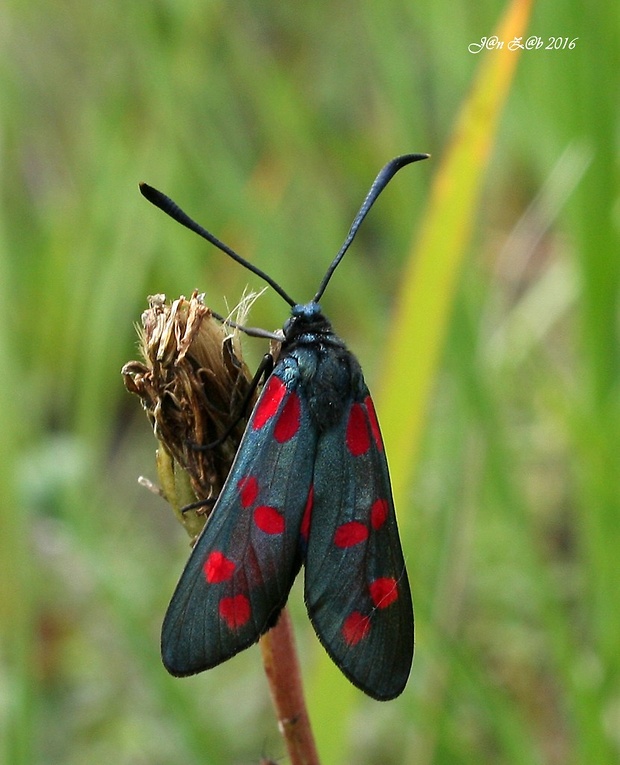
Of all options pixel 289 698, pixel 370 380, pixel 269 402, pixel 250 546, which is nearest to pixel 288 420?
pixel 269 402

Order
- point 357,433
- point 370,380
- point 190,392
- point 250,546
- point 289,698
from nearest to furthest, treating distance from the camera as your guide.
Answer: point 289,698 < point 190,392 < point 250,546 < point 357,433 < point 370,380

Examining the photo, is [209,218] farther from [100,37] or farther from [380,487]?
[380,487]

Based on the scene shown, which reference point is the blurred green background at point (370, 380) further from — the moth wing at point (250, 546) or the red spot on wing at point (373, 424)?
the moth wing at point (250, 546)

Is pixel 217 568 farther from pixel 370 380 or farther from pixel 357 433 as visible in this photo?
pixel 370 380

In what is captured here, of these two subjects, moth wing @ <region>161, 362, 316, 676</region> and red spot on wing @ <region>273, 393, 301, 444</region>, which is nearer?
moth wing @ <region>161, 362, 316, 676</region>

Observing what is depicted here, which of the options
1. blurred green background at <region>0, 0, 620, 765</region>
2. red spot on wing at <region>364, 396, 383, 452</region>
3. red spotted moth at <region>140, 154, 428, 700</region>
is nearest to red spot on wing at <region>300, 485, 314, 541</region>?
red spotted moth at <region>140, 154, 428, 700</region>

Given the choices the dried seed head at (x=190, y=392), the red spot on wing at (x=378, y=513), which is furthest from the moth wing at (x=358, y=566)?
the dried seed head at (x=190, y=392)

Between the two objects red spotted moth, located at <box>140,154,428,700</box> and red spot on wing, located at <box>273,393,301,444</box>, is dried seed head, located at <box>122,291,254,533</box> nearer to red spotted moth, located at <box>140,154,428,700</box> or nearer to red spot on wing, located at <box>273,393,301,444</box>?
red spotted moth, located at <box>140,154,428,700</box>
